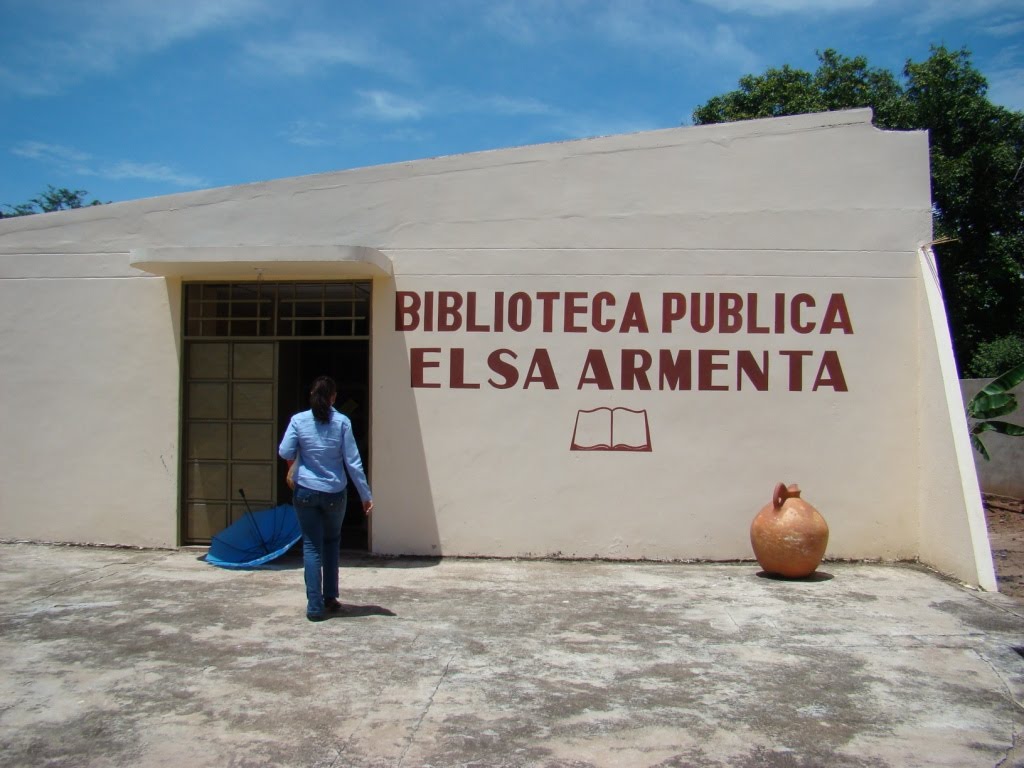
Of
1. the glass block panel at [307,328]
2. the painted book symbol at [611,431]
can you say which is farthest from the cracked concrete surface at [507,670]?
the glass block panel at [307,328]

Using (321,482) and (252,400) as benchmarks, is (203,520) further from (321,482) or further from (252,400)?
(321,482)

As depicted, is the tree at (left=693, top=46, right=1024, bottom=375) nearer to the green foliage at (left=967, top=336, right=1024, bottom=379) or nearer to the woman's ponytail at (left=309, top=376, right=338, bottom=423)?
the green foliage at (left=967, top=336, right=1024, bottom=379)

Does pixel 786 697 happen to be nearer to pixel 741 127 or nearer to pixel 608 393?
pixel 608 393

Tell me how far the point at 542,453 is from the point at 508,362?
0.91 metres

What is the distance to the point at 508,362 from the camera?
8.27m

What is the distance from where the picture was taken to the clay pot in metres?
7.28

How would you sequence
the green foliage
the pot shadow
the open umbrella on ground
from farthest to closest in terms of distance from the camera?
the green foliage → the open umbrella on ground → the pot shadow

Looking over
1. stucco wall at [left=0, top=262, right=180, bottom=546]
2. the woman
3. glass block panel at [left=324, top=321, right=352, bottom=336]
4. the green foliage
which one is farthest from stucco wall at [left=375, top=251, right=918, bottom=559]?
the green foliage

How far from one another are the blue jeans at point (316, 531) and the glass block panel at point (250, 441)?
105 inches

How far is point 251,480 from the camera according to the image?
8641mm

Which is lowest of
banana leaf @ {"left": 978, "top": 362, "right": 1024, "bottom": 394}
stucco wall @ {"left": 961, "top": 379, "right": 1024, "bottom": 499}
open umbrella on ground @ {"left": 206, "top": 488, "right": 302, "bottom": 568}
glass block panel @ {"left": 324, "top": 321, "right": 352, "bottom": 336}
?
open umbrella on ground @ {"left": 206, "top": 488, "right": 302, "bottom": 568}

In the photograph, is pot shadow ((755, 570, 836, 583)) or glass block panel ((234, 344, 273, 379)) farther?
glass block panel ((234, 344, 273, 379))

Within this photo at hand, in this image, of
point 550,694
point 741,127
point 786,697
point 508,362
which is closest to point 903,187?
point 741,127

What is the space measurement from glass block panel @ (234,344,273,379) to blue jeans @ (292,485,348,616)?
284 cm
